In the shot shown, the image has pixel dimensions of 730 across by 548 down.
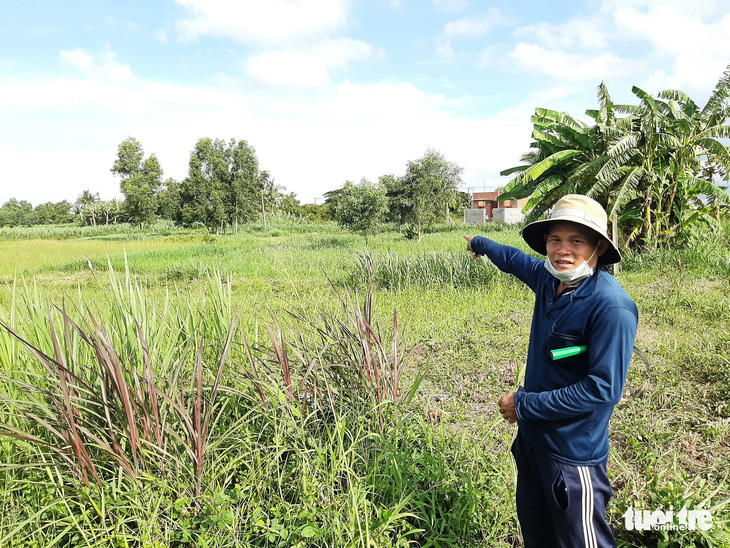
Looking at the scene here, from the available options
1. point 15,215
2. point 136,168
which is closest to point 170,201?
point 136,168

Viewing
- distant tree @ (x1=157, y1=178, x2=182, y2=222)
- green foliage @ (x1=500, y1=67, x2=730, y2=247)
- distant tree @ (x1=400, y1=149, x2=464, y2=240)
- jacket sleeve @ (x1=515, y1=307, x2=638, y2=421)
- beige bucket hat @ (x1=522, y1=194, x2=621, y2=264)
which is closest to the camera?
jacket sleeve @ (x1=515, y1=307, x2=638, y2=421)

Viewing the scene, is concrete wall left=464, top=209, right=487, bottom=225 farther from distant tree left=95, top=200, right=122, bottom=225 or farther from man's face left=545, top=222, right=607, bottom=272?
distant tree left=95, top=200, right=122, bottom=225

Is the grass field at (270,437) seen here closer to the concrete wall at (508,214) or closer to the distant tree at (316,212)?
the concrete wall at (508,214)

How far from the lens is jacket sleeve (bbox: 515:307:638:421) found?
50.7 inches

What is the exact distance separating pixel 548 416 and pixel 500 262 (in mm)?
821

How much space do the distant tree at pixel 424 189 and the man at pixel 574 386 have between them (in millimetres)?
20418

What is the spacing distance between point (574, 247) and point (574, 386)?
0.46m

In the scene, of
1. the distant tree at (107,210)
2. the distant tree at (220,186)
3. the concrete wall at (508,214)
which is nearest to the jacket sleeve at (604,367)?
the distant tree at (220,186)

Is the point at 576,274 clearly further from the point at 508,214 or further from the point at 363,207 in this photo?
the point at 508,214

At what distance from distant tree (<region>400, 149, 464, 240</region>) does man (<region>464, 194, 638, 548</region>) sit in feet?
67.0

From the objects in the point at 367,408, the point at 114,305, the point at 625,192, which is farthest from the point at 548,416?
the point at 625,192

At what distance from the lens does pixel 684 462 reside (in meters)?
2.43

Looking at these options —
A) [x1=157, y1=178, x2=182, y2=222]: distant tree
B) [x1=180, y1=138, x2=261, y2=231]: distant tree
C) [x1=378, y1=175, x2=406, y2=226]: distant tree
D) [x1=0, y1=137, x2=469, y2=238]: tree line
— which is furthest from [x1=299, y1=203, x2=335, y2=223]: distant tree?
[x1=378, y1=175, x2=406, y2=226]: distant tree

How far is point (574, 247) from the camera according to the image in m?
1.46
